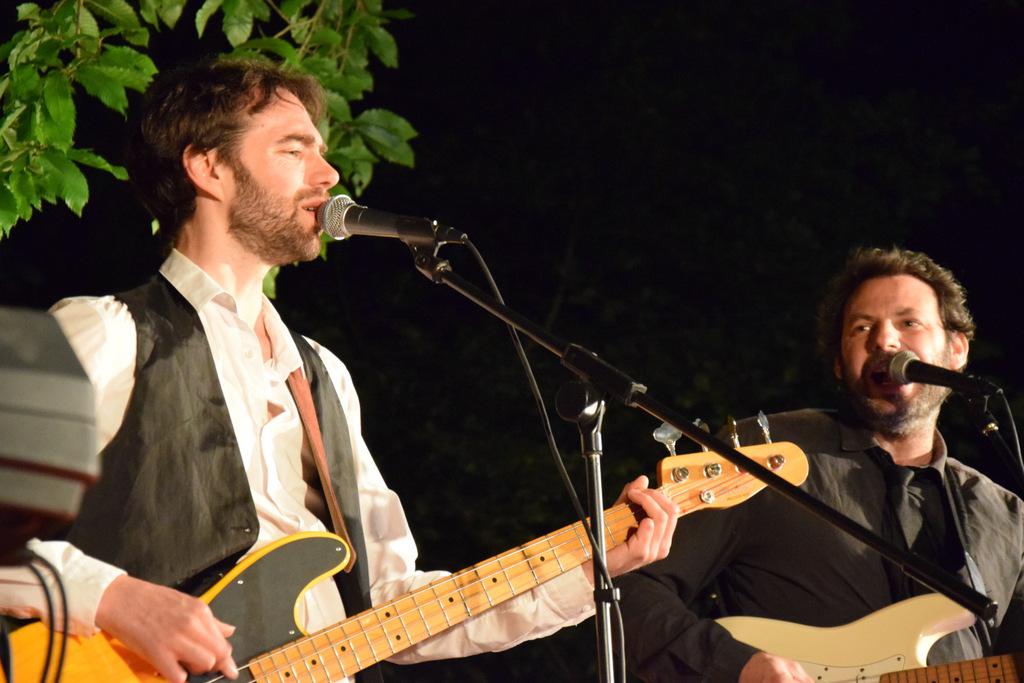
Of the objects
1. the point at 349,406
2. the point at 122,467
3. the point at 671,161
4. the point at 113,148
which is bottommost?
the point at 122,467

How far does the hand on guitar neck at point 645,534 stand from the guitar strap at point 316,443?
0.57 metres

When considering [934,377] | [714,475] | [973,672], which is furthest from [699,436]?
[973,672]

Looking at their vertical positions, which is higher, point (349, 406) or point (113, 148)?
point (113, 148)

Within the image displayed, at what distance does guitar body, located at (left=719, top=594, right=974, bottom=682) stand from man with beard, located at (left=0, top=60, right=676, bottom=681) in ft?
2.06

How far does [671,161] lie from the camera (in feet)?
22.7

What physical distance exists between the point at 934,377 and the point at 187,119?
1986mm

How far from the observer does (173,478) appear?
107 inches

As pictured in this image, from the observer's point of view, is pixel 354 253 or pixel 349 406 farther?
pixel 354 253

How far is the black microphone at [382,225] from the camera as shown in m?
2.51

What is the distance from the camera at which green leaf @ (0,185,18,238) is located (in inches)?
134

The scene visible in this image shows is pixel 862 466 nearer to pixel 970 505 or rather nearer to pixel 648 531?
pixel 970 505

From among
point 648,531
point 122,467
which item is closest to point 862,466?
point 648,531

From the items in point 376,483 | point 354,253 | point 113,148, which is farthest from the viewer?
point 354,253

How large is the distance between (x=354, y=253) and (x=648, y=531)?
4294 millimetres
